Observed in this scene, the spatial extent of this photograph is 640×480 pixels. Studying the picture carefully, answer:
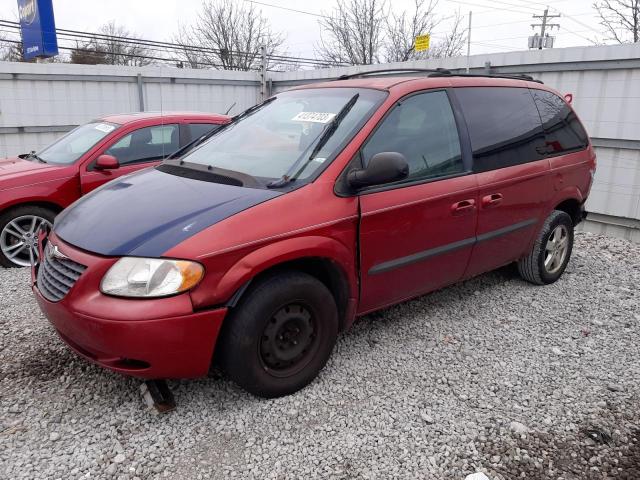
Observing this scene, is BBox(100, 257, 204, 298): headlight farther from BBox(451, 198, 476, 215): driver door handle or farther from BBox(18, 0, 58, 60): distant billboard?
BBox(18, 0, 58, 60): distant billboard

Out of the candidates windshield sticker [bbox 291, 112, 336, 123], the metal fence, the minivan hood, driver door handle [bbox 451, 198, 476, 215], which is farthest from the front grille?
the metal fence

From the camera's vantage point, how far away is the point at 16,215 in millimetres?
5117

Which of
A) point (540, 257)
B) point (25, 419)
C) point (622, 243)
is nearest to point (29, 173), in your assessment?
point (25, 419)

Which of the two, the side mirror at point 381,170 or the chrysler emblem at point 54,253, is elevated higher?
the side mirror at point 381,170

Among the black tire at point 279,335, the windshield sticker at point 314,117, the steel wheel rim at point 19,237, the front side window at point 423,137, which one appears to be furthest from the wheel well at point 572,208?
the steel wheel rim at point 19,237

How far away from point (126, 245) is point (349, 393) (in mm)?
1498

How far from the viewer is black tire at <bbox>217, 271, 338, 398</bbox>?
2588 mm

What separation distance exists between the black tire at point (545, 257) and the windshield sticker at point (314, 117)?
7.54 ft

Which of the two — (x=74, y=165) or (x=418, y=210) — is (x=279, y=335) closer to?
(x=418, y=210)

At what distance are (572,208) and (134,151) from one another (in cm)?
462

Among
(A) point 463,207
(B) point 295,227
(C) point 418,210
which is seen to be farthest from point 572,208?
(B) point 295,227

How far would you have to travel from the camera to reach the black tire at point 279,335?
259 cm

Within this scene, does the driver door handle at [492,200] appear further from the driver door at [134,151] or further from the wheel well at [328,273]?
the driver door at [134,151]

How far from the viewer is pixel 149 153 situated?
5.84m
